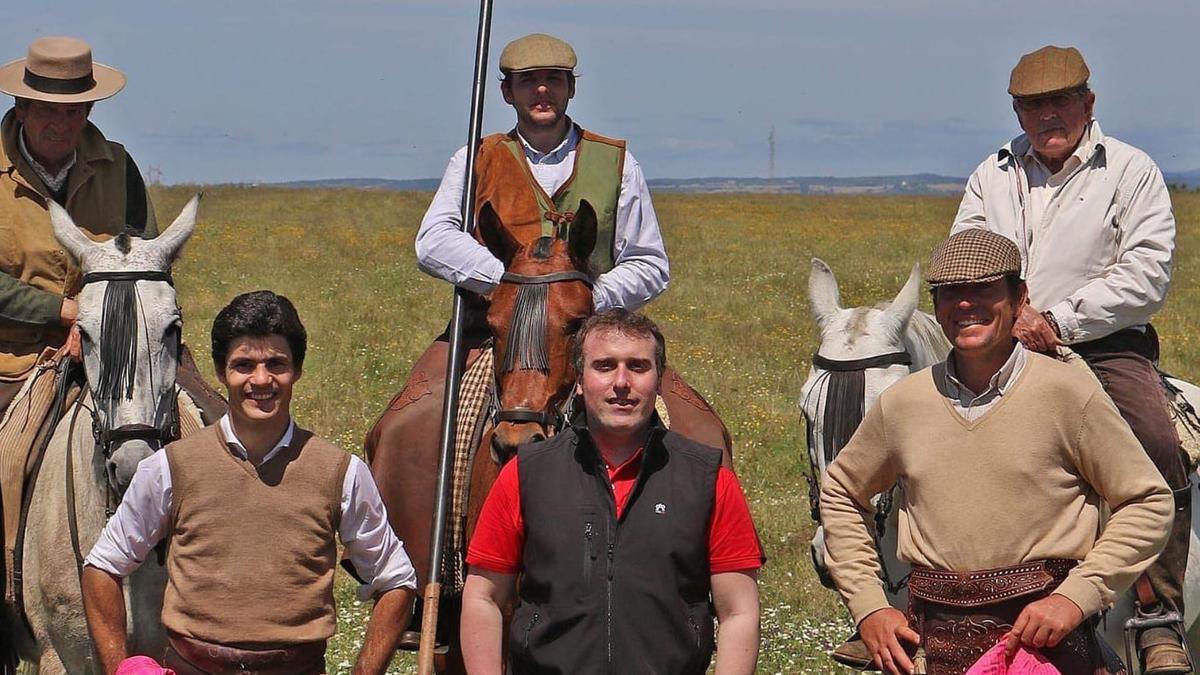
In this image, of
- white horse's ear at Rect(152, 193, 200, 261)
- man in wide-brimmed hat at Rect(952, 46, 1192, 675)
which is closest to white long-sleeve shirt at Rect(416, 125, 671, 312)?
white horse's ear at Rect(152, 193, 200, 261)

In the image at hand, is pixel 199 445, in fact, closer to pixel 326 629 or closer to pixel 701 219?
pixel 326 629

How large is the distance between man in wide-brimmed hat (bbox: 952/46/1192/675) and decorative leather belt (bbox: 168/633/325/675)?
10.7ft

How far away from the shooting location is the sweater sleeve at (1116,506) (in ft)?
15.6

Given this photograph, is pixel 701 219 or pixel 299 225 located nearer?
pixel 299 225

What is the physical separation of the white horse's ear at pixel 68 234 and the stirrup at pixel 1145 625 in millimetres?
4703

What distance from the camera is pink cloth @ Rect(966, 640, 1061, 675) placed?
15.6 feet

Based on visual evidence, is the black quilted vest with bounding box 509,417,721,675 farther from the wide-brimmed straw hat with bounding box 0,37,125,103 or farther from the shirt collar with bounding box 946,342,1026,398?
the wide-brimmed straw hat with bounding box 0,37,125,103

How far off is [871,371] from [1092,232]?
1.12 metres

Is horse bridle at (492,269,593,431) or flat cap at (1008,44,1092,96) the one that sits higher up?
flat cap at (1008,44,1092,96)

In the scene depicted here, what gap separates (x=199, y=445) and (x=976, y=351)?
252 centimetres

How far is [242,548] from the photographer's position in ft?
16.1

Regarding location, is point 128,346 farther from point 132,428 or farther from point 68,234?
point 68,234

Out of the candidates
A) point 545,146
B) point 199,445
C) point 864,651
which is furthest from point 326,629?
point 545,146

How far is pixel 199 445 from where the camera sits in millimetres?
4980
